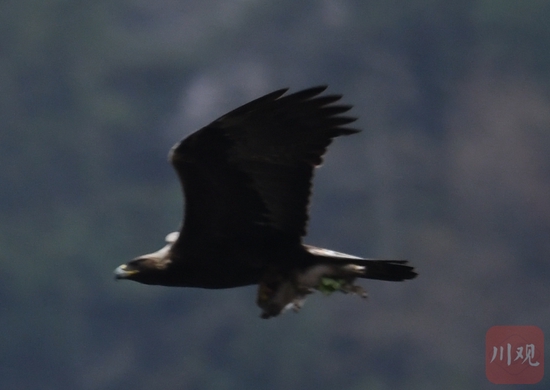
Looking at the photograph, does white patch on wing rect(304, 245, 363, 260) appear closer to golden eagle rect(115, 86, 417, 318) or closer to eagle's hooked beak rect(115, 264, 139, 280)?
golden eagle rect(115, 86, 417, 318)

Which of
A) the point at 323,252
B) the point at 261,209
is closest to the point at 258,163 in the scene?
the point at 261,209

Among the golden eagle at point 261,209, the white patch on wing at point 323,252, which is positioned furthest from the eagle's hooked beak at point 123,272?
the white patch on wing at point 323,252

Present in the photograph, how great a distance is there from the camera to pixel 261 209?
15328 mm

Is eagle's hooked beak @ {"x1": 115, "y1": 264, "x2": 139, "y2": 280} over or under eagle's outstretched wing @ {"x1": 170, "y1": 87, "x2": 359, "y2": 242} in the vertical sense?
under

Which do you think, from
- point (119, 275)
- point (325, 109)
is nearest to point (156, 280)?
point (119, 275)

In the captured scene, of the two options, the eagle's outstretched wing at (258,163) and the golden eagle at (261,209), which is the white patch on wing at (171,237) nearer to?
the golden eagle at (261,209)

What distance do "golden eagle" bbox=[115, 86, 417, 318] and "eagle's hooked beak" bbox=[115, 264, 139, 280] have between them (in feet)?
0.62

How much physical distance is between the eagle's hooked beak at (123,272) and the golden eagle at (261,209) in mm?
190

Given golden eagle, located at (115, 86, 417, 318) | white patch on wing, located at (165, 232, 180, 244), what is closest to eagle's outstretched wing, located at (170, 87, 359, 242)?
golden eagle, located at (115, 86, 417, 318)

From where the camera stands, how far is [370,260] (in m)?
15.3

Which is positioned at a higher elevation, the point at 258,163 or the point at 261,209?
the point at 258,163

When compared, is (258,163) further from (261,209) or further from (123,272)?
(123,272)

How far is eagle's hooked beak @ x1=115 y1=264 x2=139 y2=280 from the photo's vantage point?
15.9 m

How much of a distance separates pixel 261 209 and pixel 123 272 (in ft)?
6.06
